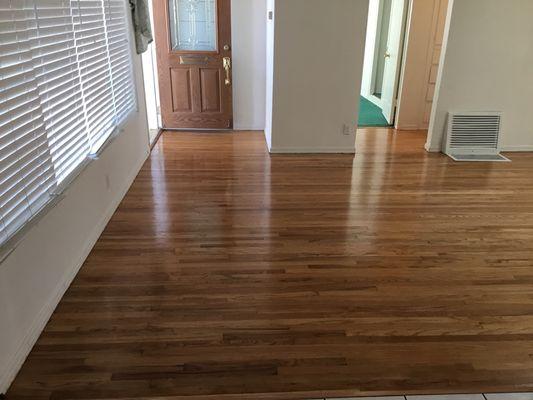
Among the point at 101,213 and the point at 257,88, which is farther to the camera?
the point at 257,88

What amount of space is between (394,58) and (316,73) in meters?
2.05

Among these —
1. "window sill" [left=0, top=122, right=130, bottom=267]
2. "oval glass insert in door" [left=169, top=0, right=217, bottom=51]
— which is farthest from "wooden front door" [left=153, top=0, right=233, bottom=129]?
"window sill" [left=0, top=122, right=130, bottom=267]

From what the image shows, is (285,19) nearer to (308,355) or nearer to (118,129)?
(118,129)

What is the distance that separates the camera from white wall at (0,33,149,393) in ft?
6.53

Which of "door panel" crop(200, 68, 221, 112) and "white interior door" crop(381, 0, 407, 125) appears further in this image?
"white interior door" crop(381, 0, 407, 125)

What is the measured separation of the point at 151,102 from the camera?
237 inches

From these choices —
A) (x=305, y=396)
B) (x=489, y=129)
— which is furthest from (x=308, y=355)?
(x=489, y=129)

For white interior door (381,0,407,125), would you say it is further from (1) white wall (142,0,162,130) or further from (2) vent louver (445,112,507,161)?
(1) white wall (142,0,162,130)

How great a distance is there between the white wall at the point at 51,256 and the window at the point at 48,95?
0.42 feet

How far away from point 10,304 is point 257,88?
451 cm

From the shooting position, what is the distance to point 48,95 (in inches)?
95.1

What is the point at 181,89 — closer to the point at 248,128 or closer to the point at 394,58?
the point at 248,128

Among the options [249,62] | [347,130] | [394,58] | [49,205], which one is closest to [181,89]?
[249,62]

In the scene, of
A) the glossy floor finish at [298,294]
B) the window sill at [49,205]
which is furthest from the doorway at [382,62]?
the window sill at [49,205]
